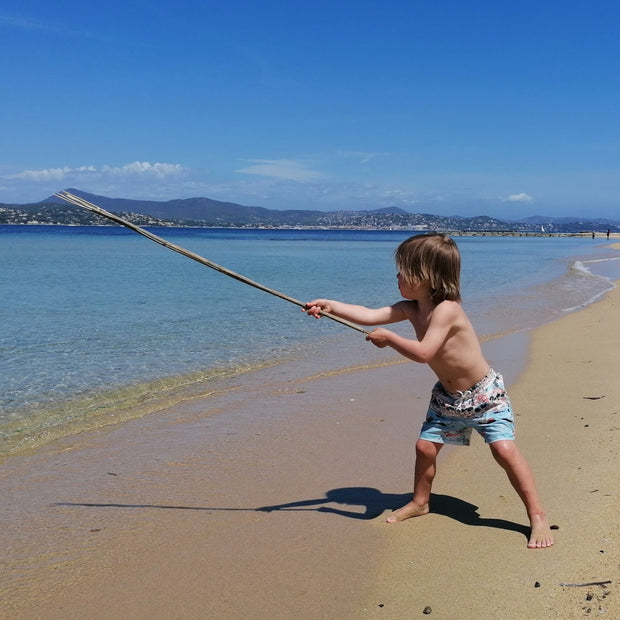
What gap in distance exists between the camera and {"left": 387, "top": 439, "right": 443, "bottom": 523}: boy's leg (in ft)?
12.3

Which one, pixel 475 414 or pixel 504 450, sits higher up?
pixel 475 414

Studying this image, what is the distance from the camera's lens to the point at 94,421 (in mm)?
6234

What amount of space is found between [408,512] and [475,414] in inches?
25.9

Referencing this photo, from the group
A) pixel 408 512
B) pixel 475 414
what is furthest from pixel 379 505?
pixel 475 414

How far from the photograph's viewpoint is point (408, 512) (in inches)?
147

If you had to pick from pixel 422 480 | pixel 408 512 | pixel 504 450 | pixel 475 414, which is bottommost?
pixel 408 512

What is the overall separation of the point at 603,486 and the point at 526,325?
8746 millimetres

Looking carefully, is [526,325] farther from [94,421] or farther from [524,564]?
[524,564]

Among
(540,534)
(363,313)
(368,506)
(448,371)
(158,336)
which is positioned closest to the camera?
(540,534)

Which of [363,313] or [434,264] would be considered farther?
[363,313]

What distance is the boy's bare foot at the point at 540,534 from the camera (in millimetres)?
3293

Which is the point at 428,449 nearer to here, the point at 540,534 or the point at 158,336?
the point at 540,534

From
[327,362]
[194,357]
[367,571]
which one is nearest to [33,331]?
[194,357]

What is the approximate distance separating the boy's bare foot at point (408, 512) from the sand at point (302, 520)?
0.04 meters
